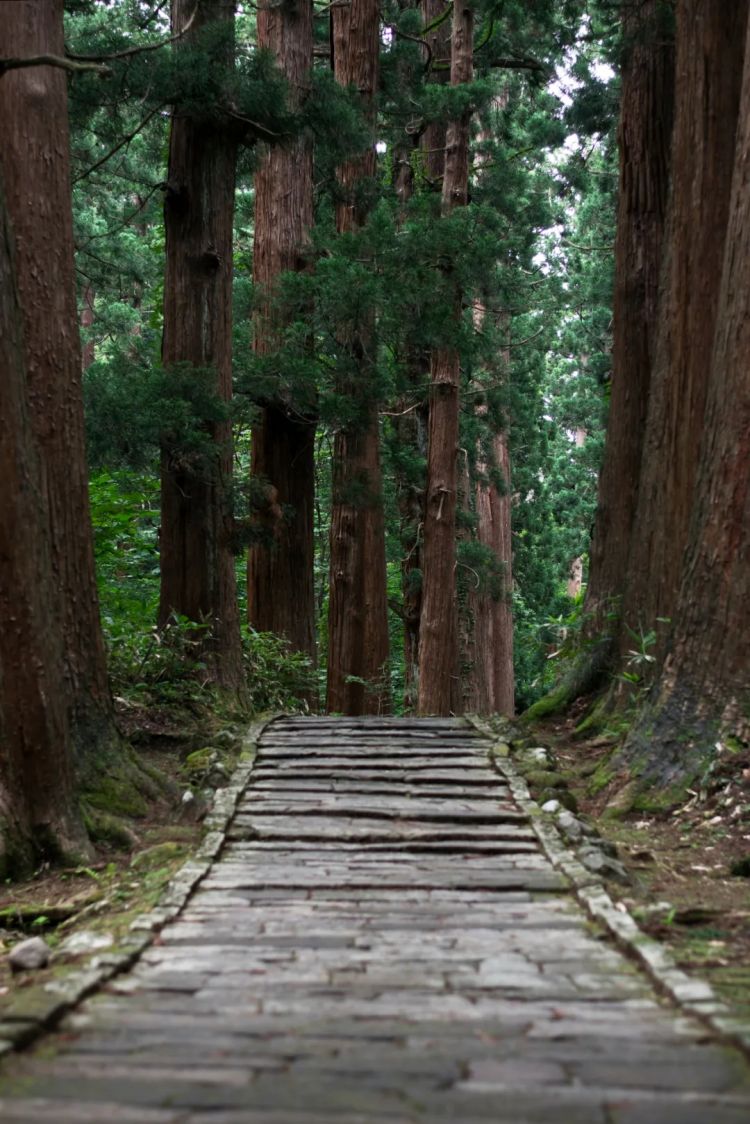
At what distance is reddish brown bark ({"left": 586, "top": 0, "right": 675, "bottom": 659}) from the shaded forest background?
1.3 inches

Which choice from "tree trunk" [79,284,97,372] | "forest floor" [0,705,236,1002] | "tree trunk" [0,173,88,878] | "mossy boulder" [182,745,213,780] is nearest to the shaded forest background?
"tree trunk" [0,173,88,878]

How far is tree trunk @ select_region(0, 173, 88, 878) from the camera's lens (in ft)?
20.7

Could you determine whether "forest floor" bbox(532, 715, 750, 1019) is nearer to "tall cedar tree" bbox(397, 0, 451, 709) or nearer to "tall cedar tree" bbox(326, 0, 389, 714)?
"tall cedar tree" bbox(326, 0, 389, 714)

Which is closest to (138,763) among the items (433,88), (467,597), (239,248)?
(433,88)

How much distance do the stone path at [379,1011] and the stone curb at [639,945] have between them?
0.24 feet

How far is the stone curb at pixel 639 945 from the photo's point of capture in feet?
12.0

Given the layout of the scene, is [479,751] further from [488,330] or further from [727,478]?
[488,330]

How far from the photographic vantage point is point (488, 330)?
19734 mm

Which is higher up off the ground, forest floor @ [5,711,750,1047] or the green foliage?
the green foliage

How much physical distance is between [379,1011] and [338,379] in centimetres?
1134

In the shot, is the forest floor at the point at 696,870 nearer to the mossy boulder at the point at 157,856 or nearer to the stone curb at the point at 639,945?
the stone curb at the point at 639,945

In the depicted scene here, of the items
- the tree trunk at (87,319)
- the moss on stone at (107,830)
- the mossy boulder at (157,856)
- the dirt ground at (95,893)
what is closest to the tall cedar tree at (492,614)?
the tree trunk at (87,319)

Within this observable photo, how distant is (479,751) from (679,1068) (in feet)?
21.3

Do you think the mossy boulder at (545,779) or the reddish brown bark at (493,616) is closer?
the mossy boulder at (545,779)
